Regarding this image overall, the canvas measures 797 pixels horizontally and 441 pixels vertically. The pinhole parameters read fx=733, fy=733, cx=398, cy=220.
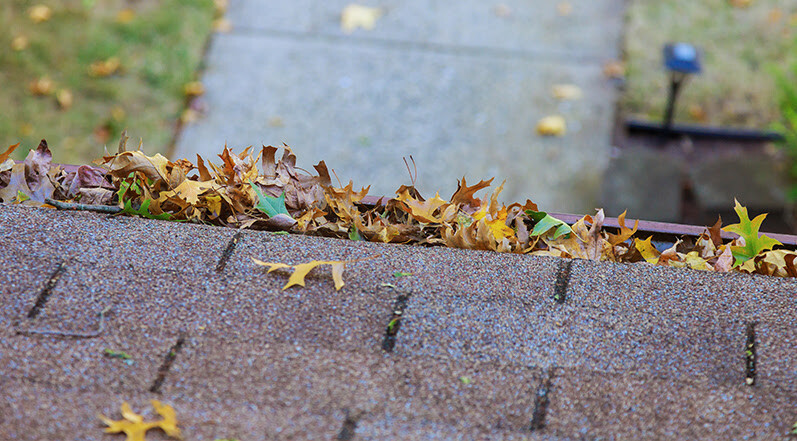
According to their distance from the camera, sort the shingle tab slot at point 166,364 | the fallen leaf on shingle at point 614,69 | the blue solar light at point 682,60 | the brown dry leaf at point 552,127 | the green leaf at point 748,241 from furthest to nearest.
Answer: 1. the fallen leaf on shingle at point 614,69
2. the brown dry leaf at point 552,127
3. the blue solar light at point 682,60
4. the green leaf at point 748,241
5. the shingle tab slot at point 166,364

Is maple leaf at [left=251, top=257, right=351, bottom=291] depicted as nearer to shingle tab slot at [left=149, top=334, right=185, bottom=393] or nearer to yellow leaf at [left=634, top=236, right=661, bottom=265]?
shingle tab slot at [left=149, top=334, right=185, bottom=393]

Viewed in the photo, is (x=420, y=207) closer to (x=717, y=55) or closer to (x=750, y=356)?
(x=750, y=356)

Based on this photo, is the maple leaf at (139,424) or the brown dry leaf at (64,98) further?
the brown dry leaf at (64,98)

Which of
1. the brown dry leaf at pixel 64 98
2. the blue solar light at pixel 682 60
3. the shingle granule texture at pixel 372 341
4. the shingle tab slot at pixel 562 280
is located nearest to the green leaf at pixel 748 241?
the shingle granule texture at pixel 372 341

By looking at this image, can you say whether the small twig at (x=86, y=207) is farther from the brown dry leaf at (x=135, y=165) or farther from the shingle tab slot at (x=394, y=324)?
the shingle tab slot at (x=394, y=324)

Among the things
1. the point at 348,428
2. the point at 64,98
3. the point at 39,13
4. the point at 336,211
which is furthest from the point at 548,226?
the point at 39,13

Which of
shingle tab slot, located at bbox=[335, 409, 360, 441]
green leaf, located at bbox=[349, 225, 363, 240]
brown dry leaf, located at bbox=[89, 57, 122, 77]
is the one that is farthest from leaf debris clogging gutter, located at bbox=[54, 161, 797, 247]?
brown dry leaf, located at bbox=[89, 57, 122, 77]
